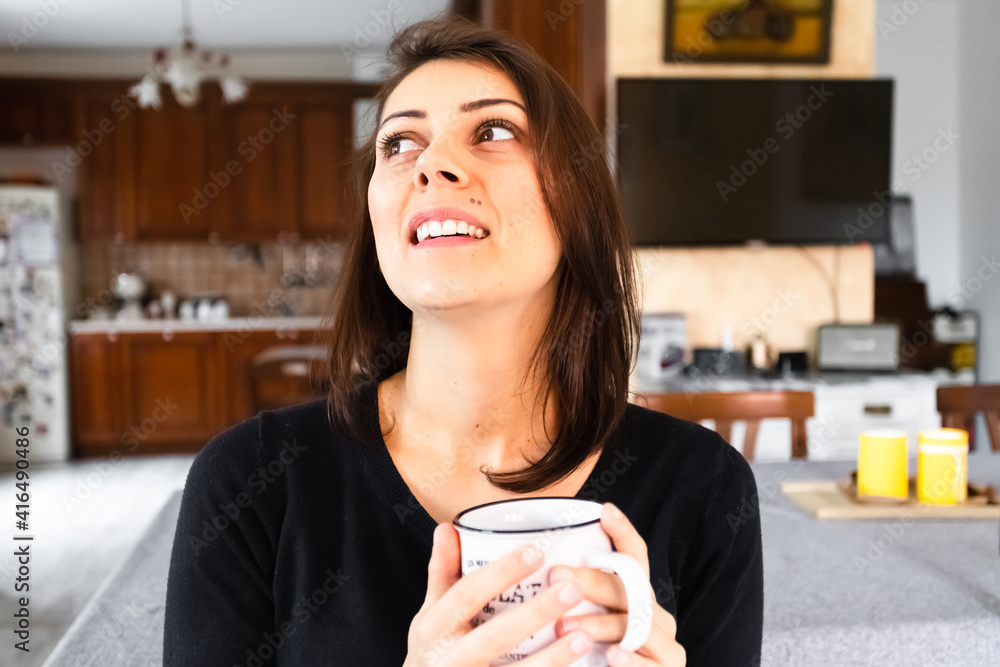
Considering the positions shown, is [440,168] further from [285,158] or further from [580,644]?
[285,158]

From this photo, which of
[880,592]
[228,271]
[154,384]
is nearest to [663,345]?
[880,592]

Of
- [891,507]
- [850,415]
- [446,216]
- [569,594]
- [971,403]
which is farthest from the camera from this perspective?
[850,415]

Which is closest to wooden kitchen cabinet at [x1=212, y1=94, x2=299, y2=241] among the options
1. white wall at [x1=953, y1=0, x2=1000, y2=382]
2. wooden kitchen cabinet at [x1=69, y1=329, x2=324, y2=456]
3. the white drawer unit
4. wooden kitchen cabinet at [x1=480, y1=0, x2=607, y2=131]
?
wooden kitchen cabinet at [x1=69, y1=329, x2=324, y2=456]

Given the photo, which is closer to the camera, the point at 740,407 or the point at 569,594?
the point at 569,594

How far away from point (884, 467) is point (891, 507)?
7 cm

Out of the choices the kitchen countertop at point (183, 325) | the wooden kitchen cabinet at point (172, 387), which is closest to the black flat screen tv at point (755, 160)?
the kitchen countertop at point (183, 325)

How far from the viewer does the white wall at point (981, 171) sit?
457 centimetres

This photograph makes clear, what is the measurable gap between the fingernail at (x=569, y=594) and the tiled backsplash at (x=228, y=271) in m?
5.59

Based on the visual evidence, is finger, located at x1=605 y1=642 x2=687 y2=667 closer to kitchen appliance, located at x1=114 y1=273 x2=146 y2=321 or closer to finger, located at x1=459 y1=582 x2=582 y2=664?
finger, located at x1=459 y1=582 x2=582 y2=664

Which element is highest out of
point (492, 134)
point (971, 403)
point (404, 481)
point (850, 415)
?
point (492, 134)

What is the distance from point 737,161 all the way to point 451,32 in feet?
8.30

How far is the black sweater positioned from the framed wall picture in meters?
2.65

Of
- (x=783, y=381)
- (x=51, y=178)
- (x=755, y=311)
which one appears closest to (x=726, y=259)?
(x=755, y=311)

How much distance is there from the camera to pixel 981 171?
470 cm
